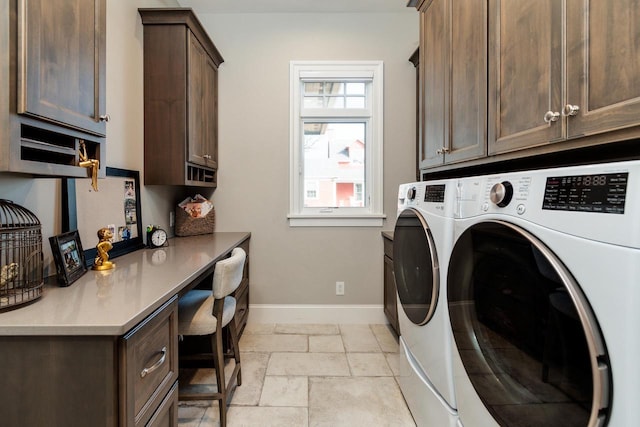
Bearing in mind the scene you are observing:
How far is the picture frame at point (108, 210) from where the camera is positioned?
4.85ft

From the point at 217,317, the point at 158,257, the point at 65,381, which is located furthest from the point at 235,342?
the point at 65,381

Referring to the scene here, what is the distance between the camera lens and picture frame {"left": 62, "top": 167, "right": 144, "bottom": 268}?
4.85ft

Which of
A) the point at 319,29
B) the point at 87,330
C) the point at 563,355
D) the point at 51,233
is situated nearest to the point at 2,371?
the point at 87,330

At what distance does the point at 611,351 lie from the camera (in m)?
0.58

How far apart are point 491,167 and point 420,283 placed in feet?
2.79

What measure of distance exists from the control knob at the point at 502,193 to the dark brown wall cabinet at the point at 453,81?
1.60 ft

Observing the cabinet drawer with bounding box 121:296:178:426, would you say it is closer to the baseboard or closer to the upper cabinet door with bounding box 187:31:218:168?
the upper cabinet door with bounding box 187:31:218:168

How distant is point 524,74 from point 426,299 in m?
0.94

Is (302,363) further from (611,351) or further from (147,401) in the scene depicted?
(611,351)

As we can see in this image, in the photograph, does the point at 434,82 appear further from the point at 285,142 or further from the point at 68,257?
the point at 68,257

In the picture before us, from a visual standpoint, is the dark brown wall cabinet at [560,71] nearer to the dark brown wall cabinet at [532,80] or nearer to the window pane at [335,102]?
the dark brown wall cabinet at [532,80]

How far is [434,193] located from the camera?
4.31 feet

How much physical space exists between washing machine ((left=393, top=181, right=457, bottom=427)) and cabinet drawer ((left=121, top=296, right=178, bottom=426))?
3.40 feet

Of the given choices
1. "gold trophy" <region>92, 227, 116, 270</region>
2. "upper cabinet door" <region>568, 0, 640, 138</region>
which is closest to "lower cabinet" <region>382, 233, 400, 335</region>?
"upper cabinet door" <region>568, 0, 640, 138</region>
